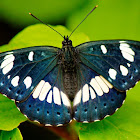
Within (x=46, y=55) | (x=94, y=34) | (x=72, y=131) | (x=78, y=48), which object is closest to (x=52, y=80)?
(x=46, y=55)

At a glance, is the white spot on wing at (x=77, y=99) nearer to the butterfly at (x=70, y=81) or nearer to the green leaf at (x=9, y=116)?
the butterfly at (x=70, y=81)

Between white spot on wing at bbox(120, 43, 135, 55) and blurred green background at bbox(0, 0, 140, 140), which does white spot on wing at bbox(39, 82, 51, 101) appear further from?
blurred green background at bbox(0, 0, 140, 140)

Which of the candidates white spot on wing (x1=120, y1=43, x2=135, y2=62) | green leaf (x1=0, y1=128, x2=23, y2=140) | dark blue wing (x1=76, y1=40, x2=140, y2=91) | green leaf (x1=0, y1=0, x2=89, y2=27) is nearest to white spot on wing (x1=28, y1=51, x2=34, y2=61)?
dark blue wing (x1=76, y1=40, x2=140, y2=91)

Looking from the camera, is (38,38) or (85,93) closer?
(85,93)

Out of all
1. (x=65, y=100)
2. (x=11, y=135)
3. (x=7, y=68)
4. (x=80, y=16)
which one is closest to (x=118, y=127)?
(x=65, y=100)

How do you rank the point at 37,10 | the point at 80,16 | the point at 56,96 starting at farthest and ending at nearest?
1. the point at 37,10
2. the point at 80,16
3. the point at 56,96

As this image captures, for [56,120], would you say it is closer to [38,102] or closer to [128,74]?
[38,102]

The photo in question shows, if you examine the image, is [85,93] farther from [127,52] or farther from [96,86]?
[127,52]
